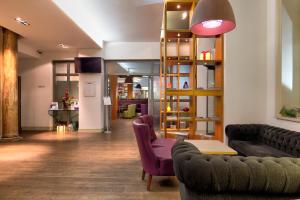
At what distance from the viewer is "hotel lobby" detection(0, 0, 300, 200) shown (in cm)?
183

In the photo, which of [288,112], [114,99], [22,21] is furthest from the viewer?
[114,99]

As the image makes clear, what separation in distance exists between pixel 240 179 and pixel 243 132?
9.85 ft

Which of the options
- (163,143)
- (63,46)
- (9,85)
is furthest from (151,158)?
(63,46)

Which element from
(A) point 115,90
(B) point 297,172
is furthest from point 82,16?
(A) point 115,90

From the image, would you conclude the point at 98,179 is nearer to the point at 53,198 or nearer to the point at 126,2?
the point at 53,198

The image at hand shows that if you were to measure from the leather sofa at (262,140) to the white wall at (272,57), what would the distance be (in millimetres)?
312

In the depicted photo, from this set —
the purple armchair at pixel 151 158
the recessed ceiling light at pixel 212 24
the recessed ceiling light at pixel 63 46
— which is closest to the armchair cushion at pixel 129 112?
the recessed ceiling light at pixel 63 46

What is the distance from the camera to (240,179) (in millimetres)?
1688

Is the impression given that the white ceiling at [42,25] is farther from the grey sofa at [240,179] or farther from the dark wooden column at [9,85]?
the grey sofa at [240,179]

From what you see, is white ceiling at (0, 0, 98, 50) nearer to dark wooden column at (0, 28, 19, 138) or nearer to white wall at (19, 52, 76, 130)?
dark wooden column at (0, 28, 19, 138)

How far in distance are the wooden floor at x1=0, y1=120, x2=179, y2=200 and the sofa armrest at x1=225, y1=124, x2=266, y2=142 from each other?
1.47 meters

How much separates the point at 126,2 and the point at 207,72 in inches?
118

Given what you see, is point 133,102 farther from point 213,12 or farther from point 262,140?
point 213,12

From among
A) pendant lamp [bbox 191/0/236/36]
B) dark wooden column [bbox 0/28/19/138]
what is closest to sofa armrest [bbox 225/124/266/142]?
→ pendant lamp [bbox 191/0/236/36]
